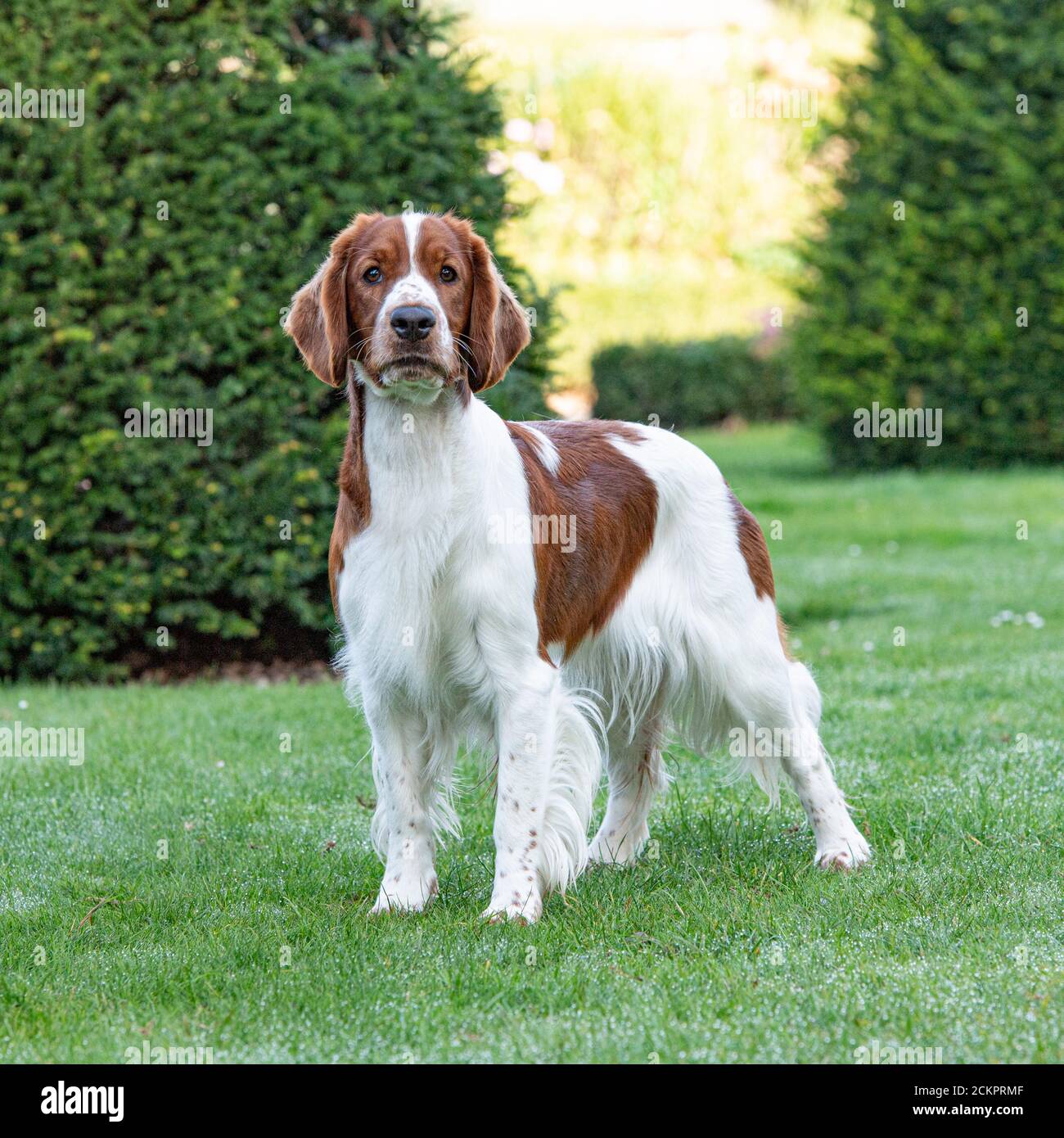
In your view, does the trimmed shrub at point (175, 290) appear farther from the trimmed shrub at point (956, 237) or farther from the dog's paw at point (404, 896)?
the trimmed shrub at point (956, 237)

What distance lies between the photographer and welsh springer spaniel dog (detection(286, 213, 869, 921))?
3.75 metres

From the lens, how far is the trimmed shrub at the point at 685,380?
54.1ft

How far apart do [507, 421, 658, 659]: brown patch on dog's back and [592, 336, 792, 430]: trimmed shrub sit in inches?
467

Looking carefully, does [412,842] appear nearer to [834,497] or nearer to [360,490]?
[360,490]

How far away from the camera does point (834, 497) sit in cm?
1130

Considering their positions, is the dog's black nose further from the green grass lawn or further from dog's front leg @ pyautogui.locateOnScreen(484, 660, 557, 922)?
the green grass lawn

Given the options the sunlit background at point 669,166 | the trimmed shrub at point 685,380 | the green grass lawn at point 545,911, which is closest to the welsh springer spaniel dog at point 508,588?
the green grass lawn at point 545,911

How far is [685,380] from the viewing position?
54.7ft

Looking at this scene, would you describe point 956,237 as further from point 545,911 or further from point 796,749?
point 545,911

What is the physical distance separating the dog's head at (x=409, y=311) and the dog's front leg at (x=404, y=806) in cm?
89
